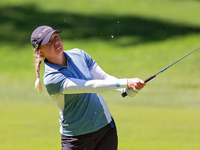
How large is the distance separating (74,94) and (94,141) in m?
0.46

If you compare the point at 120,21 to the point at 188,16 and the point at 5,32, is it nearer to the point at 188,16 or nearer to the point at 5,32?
the point at 188,16

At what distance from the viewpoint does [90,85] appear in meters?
3.84

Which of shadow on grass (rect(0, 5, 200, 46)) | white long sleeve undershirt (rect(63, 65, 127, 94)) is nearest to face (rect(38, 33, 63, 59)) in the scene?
white long sleeve undershirt (rect(63, 65, 127, 94))

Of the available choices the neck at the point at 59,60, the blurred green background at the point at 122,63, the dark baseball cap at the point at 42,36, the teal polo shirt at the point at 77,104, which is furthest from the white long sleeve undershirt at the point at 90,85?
the blurred green background at the point at 122,63

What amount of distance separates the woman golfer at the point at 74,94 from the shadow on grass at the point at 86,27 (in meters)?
14.4

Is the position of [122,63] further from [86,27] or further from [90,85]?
[90,85]

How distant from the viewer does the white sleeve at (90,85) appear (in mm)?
3818

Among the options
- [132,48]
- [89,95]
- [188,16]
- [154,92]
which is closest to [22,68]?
[132,48]

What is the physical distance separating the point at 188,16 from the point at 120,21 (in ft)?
10.3

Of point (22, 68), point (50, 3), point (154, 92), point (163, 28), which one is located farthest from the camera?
point (50, 3)

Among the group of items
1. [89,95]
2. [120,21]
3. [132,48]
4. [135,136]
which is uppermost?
[120,21]

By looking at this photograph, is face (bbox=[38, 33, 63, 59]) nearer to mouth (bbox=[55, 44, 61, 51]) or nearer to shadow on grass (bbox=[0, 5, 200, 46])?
mouth (bbox=[55, 44, 61, 51])

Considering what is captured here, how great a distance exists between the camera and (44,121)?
934 centimetres

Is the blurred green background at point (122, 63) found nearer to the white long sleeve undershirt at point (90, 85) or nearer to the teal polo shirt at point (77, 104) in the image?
the teal polo shirt at point (77, 104)
